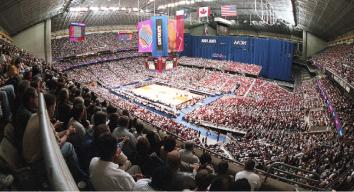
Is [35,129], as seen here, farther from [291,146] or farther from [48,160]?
[291,146]

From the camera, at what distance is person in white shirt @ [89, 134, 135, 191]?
3586mm

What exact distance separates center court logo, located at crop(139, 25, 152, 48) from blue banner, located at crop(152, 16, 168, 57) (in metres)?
0.82

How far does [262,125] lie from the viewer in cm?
2514

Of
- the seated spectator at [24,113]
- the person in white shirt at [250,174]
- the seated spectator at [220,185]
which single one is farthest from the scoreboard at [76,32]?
the seated spectator at [220,185]

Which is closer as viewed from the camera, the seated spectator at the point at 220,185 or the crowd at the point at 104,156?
the crowd at the point at 104,156

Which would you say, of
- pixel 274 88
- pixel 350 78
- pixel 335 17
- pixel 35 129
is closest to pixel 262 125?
pixel 350 78

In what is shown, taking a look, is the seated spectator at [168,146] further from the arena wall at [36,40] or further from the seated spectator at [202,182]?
the arena wall at [36,40]

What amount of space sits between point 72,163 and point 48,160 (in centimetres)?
205

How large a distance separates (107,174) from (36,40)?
42.4 metres

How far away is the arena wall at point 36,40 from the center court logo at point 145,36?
1662cm

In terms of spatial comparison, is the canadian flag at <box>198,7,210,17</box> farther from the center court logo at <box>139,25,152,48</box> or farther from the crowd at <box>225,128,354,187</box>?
the crowd at <box>225,128,354,187</box>

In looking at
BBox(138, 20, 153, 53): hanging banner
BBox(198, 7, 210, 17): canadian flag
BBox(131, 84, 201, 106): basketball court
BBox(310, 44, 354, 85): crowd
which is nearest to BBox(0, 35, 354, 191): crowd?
BBox(310, 44, 354, 85): crowd

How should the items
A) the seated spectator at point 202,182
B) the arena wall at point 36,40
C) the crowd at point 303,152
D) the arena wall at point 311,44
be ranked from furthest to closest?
the arena wall at point 311,44, the arena wall at point 36,40, the crowd at point 303,152, the seated spectator at point 202,182

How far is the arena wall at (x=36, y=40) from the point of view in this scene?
39.9 m
